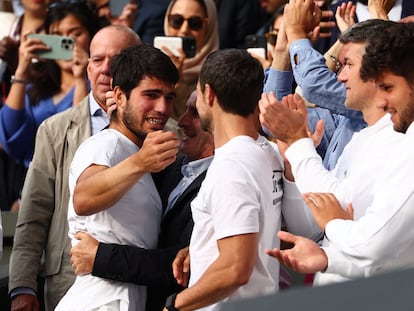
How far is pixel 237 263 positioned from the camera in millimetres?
3164

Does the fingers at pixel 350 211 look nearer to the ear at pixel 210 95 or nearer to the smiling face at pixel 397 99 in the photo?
the smiling face at pixel 397 99

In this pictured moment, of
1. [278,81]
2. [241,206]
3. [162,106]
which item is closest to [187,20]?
[278,81]

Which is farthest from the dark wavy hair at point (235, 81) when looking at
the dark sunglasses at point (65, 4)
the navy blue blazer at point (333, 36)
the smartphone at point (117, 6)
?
the smartphone at point (117, 6)

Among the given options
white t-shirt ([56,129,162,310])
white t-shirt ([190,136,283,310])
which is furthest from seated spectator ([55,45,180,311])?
white t-shirt ([190,136,283,310])

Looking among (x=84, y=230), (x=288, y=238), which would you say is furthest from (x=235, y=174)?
(x=84, y=230)

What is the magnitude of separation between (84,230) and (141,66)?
27.1 inches

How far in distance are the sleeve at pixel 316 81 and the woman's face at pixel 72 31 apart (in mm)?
2665

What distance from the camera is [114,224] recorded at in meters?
3.85

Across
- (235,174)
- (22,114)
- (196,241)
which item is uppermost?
(235,174)

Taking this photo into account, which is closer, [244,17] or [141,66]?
[141,66]

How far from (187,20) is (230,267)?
12.1 ft

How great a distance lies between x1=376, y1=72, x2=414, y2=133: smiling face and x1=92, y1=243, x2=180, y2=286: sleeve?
1.12m

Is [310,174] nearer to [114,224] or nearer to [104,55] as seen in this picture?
[114,224]

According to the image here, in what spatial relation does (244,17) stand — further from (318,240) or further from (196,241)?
(196,241)
